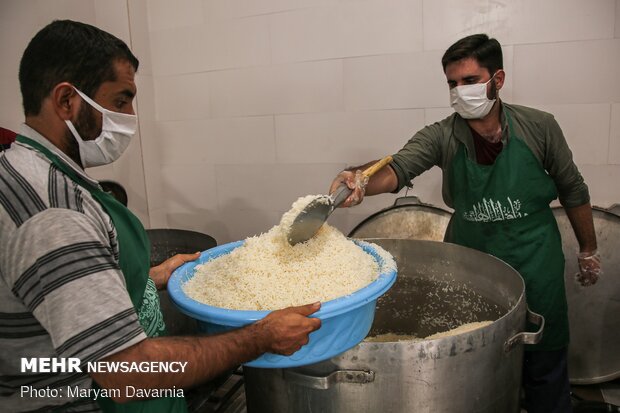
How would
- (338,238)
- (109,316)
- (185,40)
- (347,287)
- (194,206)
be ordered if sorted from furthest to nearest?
(194,206), (185,40), (338,238), (347,287), (109,316)

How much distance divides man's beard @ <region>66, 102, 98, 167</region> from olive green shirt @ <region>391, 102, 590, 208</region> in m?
1.14

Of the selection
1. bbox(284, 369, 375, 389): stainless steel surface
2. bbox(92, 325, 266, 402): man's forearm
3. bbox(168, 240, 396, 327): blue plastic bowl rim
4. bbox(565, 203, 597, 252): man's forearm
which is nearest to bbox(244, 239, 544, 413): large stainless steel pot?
bbox(284, 369, 375, 389): stainless steel surface

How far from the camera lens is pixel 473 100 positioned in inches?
65.4

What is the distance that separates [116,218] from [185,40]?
221 centimetres

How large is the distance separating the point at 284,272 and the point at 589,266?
143 centimetres

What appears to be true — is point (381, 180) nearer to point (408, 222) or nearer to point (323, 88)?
point (408, 222)

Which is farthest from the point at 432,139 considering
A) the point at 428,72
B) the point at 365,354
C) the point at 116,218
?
the point at 116,218

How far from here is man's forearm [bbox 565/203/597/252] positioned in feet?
5.74

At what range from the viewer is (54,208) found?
771mm

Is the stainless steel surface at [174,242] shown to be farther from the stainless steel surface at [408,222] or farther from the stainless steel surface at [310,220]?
the stainless steel surface at [310,220]

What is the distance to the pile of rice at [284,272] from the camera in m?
1.02


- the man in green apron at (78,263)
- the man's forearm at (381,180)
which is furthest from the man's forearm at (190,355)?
the man's forearm at (381,180)

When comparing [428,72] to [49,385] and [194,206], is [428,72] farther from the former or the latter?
[49,385]

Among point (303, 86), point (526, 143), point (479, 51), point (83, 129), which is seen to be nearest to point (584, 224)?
point (526, 143)
